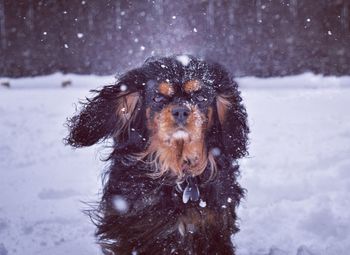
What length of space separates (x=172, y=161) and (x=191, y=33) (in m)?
8.27

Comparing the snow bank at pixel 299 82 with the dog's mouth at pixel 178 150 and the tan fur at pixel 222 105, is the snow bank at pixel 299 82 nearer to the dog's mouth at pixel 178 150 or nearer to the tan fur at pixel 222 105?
the tan fur at pixel 222 105

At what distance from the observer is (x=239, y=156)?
4281 mm

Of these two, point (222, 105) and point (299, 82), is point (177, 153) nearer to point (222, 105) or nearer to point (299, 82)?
point (222, 105)

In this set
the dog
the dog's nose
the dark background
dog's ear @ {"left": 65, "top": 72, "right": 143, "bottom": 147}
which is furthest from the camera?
the dark background

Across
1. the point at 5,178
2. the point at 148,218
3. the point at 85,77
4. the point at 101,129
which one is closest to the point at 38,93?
the point at 85,77

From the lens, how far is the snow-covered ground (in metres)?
4.17

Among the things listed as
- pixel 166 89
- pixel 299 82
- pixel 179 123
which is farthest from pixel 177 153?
pixel 299 82

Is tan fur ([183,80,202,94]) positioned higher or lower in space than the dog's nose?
higher

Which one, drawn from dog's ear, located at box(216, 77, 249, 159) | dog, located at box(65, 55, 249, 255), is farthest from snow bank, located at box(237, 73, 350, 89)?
dog, located at box(65, 55, 249, 255)

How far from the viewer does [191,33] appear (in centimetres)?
1179

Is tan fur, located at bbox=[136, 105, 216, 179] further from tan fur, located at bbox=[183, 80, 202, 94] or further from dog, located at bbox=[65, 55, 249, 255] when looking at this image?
tan fur, located at bbox=[183, 80, 202, 94]

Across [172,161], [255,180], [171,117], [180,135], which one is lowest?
[255,180]

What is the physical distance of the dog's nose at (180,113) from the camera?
3555 millimetres

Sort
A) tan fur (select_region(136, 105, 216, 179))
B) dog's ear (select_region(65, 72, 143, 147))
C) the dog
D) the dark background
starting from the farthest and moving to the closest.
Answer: the dark background, dog's ear (select_region(65, 72, 143, 147)), tan fur (select_region(136, 105, 216, 179)), the dog
